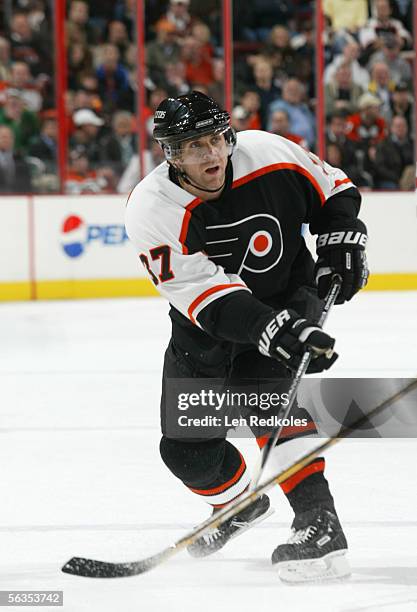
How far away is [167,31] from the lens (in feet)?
24.2

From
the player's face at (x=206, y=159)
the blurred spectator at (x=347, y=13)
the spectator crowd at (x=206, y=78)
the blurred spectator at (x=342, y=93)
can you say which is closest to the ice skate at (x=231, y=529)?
the player's face at (x=206, y=159)

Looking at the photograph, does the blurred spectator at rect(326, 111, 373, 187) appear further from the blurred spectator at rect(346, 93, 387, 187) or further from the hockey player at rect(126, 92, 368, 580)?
the hockey player at rect(126, 92, 368, 580)

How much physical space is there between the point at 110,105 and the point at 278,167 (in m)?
5.29

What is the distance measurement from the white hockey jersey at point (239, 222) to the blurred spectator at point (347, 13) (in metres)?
5.38

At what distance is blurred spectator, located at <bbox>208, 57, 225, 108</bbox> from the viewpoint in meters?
7.36

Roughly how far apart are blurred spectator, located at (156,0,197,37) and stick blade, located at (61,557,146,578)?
589 cm

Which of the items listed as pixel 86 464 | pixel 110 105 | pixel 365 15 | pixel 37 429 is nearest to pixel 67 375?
pixel 37 429

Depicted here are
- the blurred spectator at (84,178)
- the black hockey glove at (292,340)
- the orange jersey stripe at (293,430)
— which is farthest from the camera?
the blurred spectator at (84,178)

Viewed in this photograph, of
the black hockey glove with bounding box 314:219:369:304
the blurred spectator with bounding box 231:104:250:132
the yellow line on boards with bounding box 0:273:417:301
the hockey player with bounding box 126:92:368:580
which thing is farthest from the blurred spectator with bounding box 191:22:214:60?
the black hockey glove with bounding box 314:219:369:304

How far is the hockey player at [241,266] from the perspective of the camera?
1.97 m

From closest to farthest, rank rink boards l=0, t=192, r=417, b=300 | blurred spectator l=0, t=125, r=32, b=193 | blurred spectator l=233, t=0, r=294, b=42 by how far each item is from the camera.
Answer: rink boards l=0, t=192, r=417, b=300, blurred spectator l=0, t=125, r=32, b=193, blurred spectator l=233, t=0, r=294, b=42

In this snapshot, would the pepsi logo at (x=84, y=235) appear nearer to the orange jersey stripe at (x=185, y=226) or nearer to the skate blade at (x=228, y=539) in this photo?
the skate blade at (x=228, y=539)

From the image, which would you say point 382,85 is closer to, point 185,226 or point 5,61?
point 5,61

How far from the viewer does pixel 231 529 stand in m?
2.22
